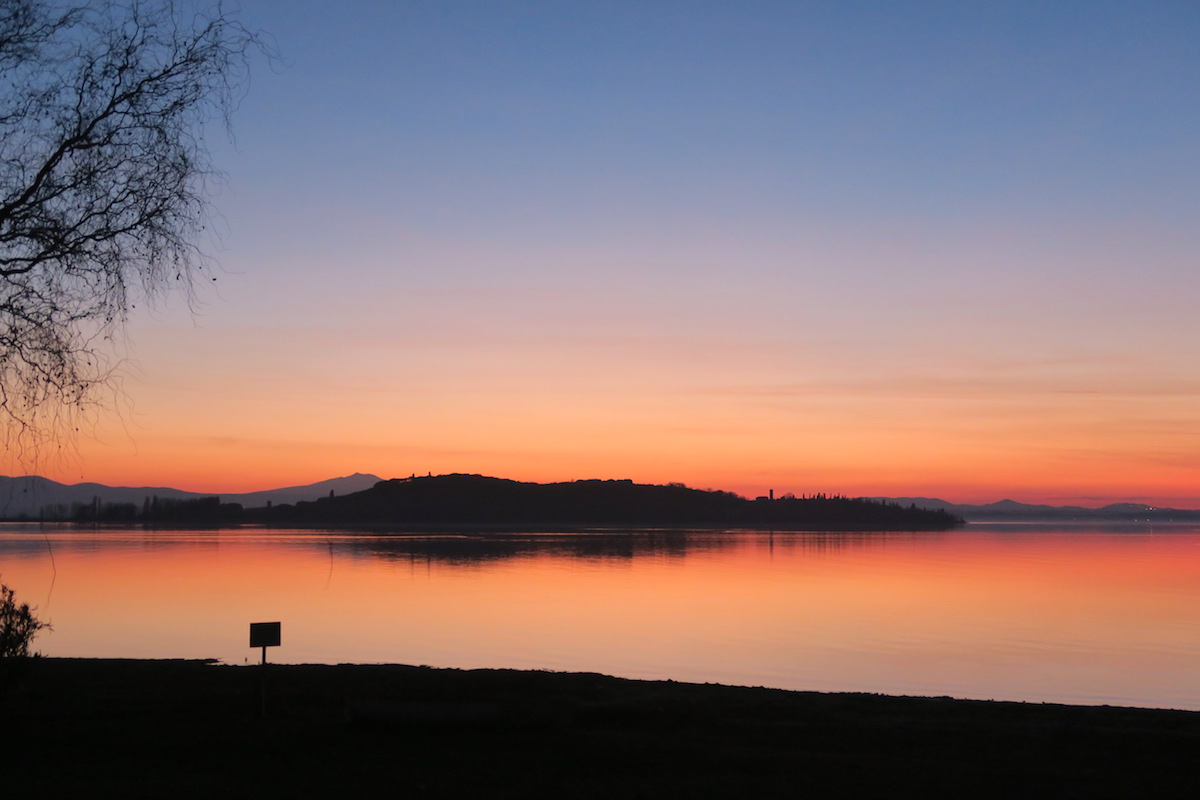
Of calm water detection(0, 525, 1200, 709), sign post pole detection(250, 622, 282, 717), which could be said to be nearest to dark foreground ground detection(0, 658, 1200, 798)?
sign post pole detection(250, 622, 282, 717)

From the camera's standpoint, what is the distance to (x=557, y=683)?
1393cm

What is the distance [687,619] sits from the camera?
30953 millimetres

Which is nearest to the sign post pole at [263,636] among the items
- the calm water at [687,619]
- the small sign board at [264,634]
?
the small sign board at [264,634]

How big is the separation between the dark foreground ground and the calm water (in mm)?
7398

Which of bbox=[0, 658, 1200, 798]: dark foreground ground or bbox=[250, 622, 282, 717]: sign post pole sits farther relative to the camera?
bbox=[250, 622, 282, 717]: sign post pole

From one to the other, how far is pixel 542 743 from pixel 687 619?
22049mm

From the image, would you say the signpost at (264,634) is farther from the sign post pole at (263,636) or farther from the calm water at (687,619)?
the calm water at (687,619)

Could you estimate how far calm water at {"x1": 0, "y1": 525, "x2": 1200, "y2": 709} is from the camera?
21.5 m

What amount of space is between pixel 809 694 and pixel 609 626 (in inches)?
609

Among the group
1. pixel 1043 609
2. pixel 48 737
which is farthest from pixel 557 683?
pixel 1043 609

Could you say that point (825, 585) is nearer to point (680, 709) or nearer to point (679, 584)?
point (679, 584)

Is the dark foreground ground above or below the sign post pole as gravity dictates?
below

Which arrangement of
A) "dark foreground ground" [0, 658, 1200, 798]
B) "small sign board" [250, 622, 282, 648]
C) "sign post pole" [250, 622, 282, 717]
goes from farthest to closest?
"small sign board" [250, 622, 282, 648] < "sign post pole" [250, 622, 282, 717] < "dark foreground ground" [0, 658, 1200, 798]

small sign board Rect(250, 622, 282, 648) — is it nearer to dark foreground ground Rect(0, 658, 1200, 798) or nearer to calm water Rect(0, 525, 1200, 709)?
dark foreground ground Rect(0, 658, 1200, 798)
